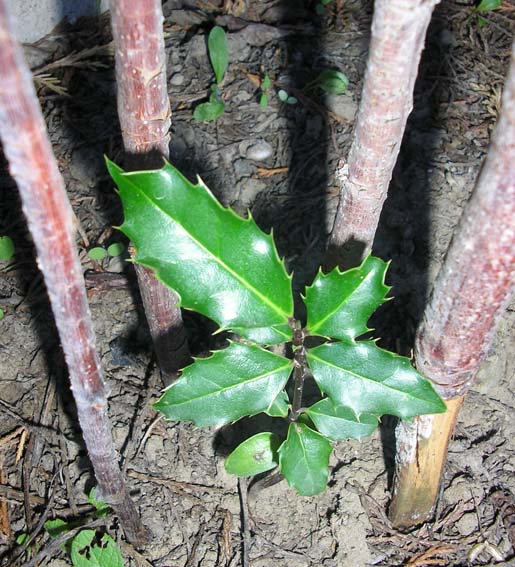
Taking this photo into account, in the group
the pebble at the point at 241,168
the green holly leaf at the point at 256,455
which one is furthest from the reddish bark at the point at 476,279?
the pebble at the point at 241,168

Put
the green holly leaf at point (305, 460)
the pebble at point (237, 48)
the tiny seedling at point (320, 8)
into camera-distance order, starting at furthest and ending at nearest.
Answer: the tiny seedling at point (320, 8), the pebble at point (237, 48), the green holly leaf at point (305, 460)

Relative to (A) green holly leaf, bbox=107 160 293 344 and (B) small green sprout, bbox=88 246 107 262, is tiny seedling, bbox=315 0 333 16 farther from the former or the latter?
(A) green holly leaf, bbox=107 160 293 344

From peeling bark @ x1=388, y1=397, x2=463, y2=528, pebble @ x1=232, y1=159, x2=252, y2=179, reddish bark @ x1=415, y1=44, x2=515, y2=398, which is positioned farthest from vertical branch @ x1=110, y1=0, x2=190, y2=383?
pebble @ x1=232, y1=159, x2=252, y2=179

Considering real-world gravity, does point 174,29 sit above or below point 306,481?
above

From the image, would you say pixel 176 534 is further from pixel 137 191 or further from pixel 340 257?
pixel 137 191

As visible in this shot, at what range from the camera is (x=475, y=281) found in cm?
105

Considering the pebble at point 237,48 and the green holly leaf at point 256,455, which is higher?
the pebble at point 237,48

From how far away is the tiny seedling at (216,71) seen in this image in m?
2.40

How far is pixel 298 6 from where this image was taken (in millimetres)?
2773

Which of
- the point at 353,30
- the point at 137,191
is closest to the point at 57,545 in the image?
the point at 137,191

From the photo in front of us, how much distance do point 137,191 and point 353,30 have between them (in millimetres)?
1955

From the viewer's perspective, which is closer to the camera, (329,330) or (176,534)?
(329,330)

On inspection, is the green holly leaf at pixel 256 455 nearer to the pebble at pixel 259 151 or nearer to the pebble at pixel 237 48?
the pebble at pixel 259 151

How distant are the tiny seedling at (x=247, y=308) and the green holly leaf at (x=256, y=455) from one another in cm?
24
